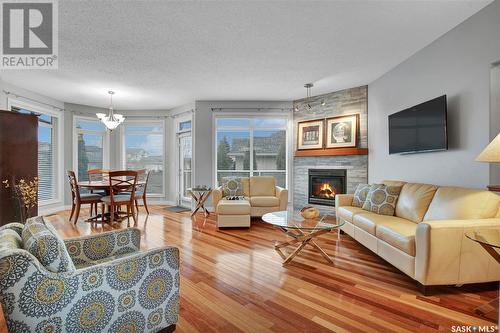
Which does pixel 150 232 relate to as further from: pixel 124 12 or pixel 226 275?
pixel 124 12

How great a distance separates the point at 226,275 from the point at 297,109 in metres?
4.23

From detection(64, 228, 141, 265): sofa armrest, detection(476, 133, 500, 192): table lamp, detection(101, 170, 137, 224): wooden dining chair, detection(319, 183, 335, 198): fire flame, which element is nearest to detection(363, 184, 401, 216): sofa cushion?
detection(476, 133, 500, 192): table lamp

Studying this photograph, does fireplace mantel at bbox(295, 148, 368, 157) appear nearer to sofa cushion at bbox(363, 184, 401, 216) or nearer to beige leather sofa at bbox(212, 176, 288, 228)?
beige leather sofa at bbox(212, 176, 288, 228)

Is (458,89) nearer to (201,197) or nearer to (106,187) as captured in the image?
(201,197)

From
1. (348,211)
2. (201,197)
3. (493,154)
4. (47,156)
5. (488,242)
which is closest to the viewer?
(488,242)

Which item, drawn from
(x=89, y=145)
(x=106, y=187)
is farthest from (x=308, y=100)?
(x=89, y=145)

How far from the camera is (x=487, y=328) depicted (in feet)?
5.33

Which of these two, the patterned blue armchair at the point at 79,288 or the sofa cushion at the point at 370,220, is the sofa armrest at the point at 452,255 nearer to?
the sofa cushion at the point at 370,220

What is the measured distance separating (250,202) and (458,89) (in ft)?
11.2

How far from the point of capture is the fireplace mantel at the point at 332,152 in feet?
15.3

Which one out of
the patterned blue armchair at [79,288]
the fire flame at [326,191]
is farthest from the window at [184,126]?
the patterned blue armchair at [79,288]

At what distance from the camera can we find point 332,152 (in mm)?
4941

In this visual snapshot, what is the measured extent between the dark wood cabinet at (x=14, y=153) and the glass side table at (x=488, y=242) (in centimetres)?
543

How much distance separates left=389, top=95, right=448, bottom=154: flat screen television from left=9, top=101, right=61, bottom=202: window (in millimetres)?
6945
